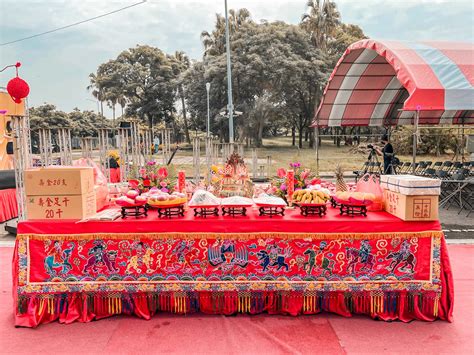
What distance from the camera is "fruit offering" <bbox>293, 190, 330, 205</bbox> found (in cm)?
293

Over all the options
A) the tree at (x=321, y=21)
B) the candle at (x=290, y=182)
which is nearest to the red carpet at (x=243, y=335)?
the candle at (x=290, y=182)

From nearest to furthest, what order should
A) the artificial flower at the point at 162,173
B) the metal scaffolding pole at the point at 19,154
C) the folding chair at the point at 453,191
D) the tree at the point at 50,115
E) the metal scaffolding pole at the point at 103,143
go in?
the metal scaffolding pole at the point at 19,154 < the artificial flower at the point at 162,173 < the metal scaffolding pole at the point at 103,143 < the folding chair at the point at 453,191 < the tree at the point at 50,115

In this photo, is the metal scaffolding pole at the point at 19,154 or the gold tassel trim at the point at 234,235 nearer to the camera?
the gold tassel trim at the point at 234,235

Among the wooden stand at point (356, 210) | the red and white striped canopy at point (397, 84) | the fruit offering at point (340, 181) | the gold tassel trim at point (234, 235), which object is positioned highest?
the red and white striped canopy at point (397, 84)

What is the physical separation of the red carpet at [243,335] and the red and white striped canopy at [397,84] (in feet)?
11.4

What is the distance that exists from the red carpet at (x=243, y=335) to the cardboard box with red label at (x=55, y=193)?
0.86 meters

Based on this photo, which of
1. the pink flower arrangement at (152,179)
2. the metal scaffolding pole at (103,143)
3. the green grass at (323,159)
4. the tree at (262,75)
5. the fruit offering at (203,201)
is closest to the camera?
the fruit offering at (203,201)

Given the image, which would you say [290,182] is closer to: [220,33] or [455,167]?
[455,167]

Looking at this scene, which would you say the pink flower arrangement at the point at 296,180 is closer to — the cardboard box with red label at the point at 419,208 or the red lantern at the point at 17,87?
the cardboard box with red label at the point at 419,208

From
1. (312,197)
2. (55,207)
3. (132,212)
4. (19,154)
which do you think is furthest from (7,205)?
(312,197)

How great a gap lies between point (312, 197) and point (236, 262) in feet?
2.69

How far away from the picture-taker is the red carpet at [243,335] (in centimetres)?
243

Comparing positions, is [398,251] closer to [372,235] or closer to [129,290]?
[372,235]

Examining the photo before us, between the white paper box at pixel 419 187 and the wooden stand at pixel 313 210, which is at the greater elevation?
the white paper box at pixel 419 187
